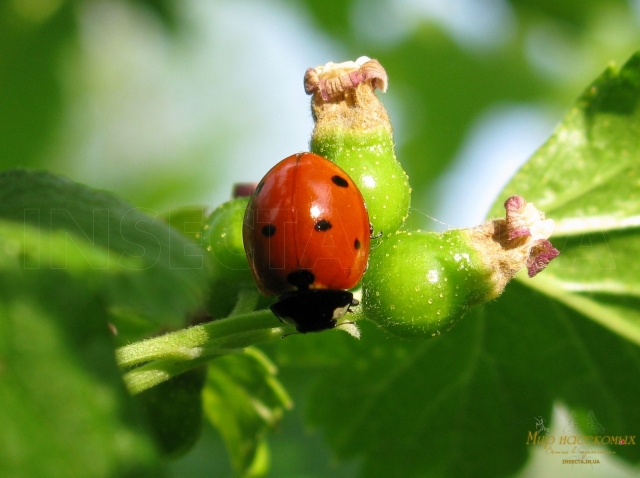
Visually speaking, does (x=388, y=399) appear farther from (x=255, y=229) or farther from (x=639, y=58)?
(x=639, y=58)

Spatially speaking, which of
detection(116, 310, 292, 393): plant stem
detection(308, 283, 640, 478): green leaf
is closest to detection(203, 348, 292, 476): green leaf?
detection(308, 283, 640, 478): green leaf

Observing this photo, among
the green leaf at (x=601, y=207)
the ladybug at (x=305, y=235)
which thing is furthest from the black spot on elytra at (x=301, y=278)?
the green leaf at (x=601, y=207)

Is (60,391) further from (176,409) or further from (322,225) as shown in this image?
(176,409)

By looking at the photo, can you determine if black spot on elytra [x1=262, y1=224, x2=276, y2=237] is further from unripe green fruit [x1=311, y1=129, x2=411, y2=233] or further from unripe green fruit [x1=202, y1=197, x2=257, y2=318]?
unripe green fruit [x1=311, y1=129, x2=411, y2=233]

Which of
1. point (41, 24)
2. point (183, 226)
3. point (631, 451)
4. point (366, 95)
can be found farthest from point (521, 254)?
point (41, 24)

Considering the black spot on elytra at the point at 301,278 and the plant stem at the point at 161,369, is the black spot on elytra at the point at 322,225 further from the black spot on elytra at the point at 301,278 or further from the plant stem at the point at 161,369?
the plant stem at the point at 161,369

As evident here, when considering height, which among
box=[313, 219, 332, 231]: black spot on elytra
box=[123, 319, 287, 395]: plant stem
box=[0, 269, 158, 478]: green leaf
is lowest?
box=[123, 319, 287, 395]: plant stem

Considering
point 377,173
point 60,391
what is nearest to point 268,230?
point 377,173
